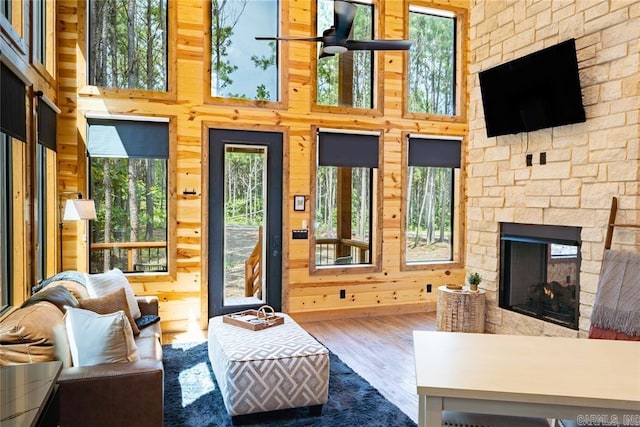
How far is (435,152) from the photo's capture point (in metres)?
6.40

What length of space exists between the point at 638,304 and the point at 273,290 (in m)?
3.74

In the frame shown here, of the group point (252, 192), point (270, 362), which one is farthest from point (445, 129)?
point (270, 362)

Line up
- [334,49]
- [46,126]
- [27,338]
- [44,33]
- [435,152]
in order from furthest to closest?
[435,152] < [44,33] < [46,126] < [334,49] < [27,338]

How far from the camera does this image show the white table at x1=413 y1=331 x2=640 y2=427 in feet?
5.10

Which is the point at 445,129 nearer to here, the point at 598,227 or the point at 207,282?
the point at 598,227

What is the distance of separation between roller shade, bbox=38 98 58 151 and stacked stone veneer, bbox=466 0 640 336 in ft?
14.3

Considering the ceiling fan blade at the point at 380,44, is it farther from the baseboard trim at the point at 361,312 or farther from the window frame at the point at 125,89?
the baseboard trim at the point at 361,312

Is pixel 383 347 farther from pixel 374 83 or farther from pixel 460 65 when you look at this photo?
pixel 460 65

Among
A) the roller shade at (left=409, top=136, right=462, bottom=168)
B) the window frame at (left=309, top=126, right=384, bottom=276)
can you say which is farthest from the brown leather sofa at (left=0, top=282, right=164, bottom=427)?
the roller shade at (left=409, top=136, right=462, bottom=168)

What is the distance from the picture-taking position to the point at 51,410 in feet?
6.04

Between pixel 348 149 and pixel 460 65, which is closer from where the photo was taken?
pixel 348 149

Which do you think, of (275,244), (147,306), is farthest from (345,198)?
(147,306)

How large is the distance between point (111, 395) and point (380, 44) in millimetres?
3222

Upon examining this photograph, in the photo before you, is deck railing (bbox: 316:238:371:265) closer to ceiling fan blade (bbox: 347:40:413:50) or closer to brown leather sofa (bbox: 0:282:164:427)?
ceiling fan blade (bbox: 347:40:413:50)
